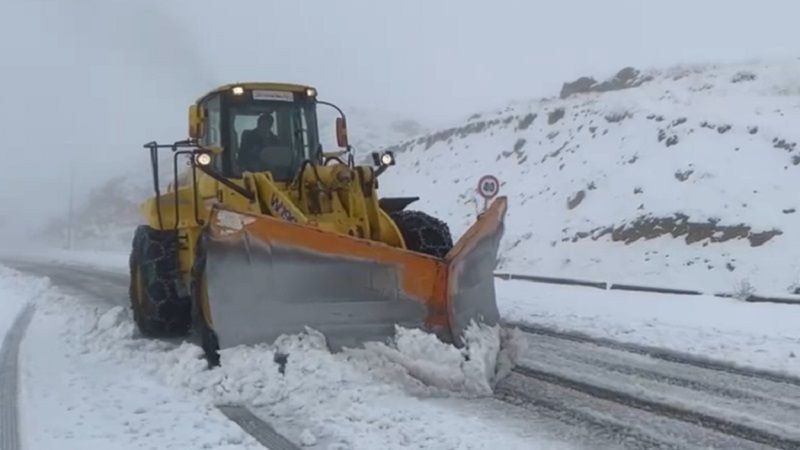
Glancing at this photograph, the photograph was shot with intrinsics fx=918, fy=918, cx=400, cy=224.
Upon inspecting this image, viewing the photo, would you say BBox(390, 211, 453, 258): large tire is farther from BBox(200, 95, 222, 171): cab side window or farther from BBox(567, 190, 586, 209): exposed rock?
BBox(567, 190, 586, 209): exposed rock

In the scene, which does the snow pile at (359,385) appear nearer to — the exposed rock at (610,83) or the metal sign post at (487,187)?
the metal sign post at (487,187)

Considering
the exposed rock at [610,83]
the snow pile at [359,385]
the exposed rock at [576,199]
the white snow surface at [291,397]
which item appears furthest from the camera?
the exposed rock at [610,83]

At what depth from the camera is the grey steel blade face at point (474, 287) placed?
6.91 meters

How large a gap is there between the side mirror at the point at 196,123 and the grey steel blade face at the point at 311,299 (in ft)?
7.79

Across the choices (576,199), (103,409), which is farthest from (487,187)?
(103,409)

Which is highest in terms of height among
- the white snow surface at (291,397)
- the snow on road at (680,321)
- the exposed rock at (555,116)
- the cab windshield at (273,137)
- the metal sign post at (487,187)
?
the exposed rock at (555,116)

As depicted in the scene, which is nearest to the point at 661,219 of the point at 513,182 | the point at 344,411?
the point at 513,182

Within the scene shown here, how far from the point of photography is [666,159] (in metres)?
22.8

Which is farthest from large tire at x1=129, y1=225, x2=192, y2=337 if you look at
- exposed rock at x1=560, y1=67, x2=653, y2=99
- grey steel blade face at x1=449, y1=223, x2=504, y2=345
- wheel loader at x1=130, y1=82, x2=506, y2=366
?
exposed rock at x1=560, y1=67, x2=653, y2=99

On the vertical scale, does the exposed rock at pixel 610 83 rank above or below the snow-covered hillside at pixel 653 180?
above

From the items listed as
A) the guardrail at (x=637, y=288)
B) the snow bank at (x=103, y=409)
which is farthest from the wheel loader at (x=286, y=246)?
the guardrail at (x=637, y=288)

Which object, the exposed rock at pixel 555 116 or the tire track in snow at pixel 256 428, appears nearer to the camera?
the tire track in snow at pixel 256 428

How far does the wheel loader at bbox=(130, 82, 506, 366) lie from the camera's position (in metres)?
6.86

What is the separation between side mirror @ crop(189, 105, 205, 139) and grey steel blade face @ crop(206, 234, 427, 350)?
237cm
